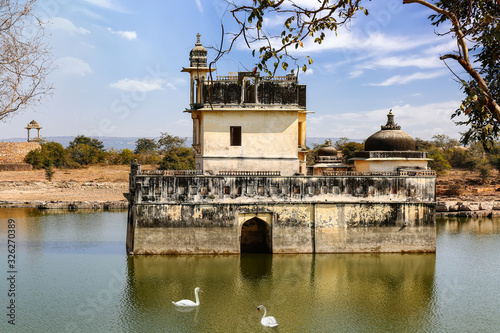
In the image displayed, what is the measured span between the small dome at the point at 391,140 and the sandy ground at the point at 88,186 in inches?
656

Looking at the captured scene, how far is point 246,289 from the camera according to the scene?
14.3 metres

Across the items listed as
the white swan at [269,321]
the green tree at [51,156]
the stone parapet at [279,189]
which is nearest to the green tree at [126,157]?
the green tree at [51,156]

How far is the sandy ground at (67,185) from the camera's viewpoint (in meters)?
35.4

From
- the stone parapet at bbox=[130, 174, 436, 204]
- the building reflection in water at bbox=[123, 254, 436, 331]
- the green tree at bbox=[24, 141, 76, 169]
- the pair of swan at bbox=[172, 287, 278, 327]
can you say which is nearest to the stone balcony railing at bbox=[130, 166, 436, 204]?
the stone parapet at bbox=[130, 174, 436, 204]

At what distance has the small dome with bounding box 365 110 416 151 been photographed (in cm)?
2028

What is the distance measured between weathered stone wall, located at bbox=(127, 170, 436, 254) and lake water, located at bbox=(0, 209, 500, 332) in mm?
577

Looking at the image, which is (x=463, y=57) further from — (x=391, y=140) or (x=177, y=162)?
(x=177, y=162)

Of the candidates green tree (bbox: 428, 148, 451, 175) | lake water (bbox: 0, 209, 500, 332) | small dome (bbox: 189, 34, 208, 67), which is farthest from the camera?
green tree (bbox: 428, 148, 451, 175)

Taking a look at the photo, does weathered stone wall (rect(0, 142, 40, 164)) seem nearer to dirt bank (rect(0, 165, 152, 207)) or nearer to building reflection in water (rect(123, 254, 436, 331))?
dirt bank (rect(0, 165, 152, 207))

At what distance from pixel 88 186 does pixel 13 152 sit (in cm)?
1127

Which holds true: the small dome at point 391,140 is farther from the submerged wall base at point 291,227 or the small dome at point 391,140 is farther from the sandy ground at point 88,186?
the sandy ground at point 88,186

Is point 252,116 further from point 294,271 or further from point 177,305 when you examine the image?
point 177,305

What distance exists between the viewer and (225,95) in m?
19.1

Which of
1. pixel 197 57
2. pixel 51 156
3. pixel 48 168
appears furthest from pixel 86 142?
pixel 197 57
